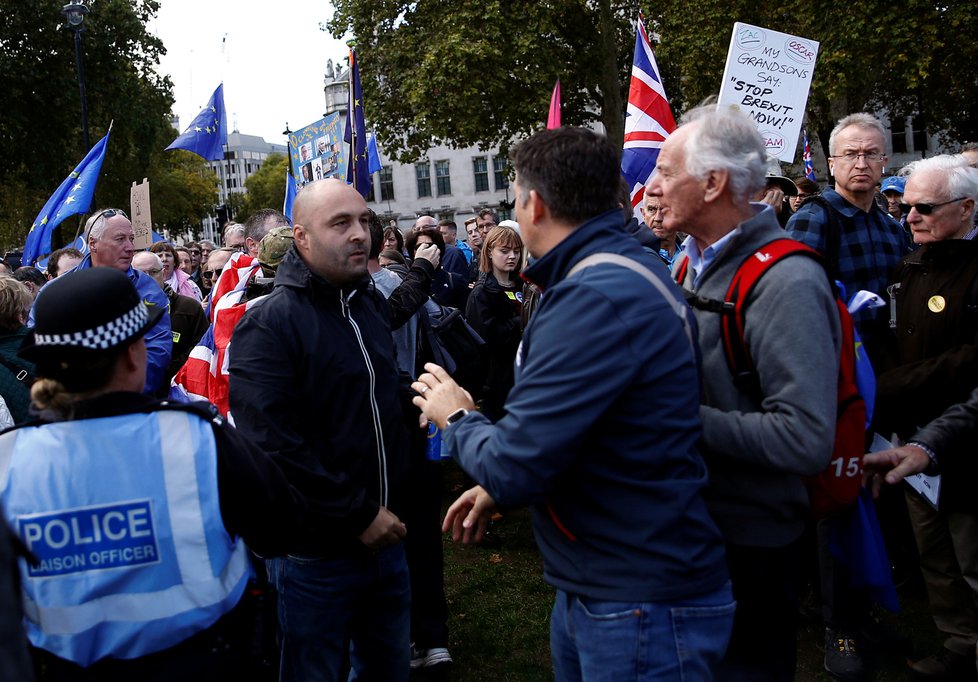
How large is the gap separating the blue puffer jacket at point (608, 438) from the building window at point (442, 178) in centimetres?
5053

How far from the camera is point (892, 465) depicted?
286 cm

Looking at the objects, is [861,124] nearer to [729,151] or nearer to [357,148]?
[729,151]

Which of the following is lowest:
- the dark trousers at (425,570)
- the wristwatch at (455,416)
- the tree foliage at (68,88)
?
the dark trousers at (425,570)

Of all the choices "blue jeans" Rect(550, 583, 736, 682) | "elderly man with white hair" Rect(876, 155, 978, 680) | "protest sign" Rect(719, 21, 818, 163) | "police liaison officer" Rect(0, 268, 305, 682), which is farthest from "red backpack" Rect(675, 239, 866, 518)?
"protest sign" Rect(719, 21, 818, 163)

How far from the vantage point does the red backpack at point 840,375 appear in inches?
90.3

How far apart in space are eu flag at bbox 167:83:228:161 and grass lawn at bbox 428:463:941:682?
337 inches

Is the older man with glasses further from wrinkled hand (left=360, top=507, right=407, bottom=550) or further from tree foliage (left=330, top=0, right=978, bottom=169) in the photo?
tree foliage (left=330, top=0, right=978, bottom=169)

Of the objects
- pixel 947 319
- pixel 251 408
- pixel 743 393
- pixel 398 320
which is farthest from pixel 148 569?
pixel 947 319

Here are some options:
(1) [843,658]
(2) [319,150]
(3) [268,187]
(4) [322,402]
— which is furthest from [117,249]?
(3) [268,187]

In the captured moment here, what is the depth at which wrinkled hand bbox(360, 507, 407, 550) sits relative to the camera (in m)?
2.86

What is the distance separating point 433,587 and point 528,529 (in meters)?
2.07

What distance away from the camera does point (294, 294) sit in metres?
2.98

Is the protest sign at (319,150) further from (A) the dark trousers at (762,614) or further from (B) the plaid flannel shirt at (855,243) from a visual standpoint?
(A) the dark trousers at (762,614)

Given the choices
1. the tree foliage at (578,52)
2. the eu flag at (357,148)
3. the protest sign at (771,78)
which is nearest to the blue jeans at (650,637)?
the protest sign at (771,78)
